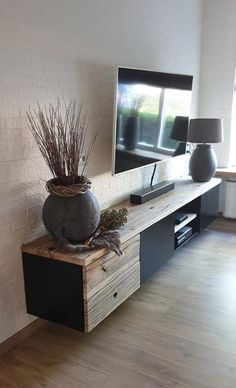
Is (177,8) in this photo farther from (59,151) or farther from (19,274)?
(19,274)

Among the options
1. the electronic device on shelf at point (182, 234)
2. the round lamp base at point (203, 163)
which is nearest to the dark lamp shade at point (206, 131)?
the round lamp base at point (203, 163)

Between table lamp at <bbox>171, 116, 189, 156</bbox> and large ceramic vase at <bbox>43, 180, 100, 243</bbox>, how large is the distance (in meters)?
1.53

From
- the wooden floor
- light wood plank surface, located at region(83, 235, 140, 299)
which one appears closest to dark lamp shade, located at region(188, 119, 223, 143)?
the wooden floor

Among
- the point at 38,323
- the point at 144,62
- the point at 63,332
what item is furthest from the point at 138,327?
the point at 144,62

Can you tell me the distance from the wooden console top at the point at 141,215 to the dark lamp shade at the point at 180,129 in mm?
439

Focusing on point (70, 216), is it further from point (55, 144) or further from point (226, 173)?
point (226, 173)

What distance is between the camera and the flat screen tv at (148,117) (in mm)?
2535

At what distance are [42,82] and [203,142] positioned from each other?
1.86 m

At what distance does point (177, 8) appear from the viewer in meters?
3.47

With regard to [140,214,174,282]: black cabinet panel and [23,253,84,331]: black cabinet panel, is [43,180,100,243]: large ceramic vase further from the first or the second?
[140,214,174,282]: black cabinet panel

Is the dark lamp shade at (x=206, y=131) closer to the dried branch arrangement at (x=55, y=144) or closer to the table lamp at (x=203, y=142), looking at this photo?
the table lamp at (x=203, y=142)

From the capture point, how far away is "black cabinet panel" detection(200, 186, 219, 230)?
3443 millimetres

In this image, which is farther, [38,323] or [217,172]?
[217,172]

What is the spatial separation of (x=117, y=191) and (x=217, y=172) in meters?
1.55
